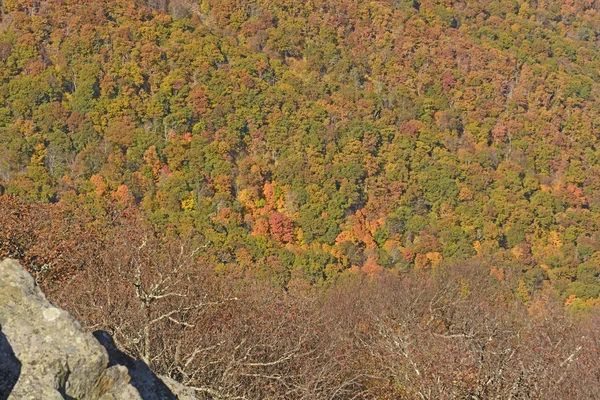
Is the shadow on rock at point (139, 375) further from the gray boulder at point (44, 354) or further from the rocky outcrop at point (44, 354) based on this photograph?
the gray boulder at point (44, 354)

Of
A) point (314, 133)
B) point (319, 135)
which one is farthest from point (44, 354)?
point (314, 133)

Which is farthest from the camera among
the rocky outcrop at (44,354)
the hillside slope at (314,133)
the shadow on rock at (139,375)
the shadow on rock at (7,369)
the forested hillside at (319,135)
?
the hillside slope at (314,133)

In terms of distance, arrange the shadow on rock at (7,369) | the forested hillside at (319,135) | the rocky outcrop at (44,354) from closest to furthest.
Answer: the shadow on rock at (7,369) < the rocky outcrop at (44,354) < the forested hillside at (319,135)

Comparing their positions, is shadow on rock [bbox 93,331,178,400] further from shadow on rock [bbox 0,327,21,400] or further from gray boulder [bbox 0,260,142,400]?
shadow on rock [bbox 0,327,21,400]

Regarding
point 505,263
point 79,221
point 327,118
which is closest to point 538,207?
point 505,263

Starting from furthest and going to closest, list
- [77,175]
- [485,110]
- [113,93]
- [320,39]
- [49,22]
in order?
1. [320,39]
2. [485,110]
3. [49,22]
4. [113,93]
5. [77,175]

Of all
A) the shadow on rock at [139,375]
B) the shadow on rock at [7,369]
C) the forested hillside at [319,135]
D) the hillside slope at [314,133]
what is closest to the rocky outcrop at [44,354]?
the shadow on rock at [7,369]

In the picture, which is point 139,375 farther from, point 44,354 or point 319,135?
point 319,135

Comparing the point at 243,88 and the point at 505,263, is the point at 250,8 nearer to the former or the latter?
the point at 243,88
